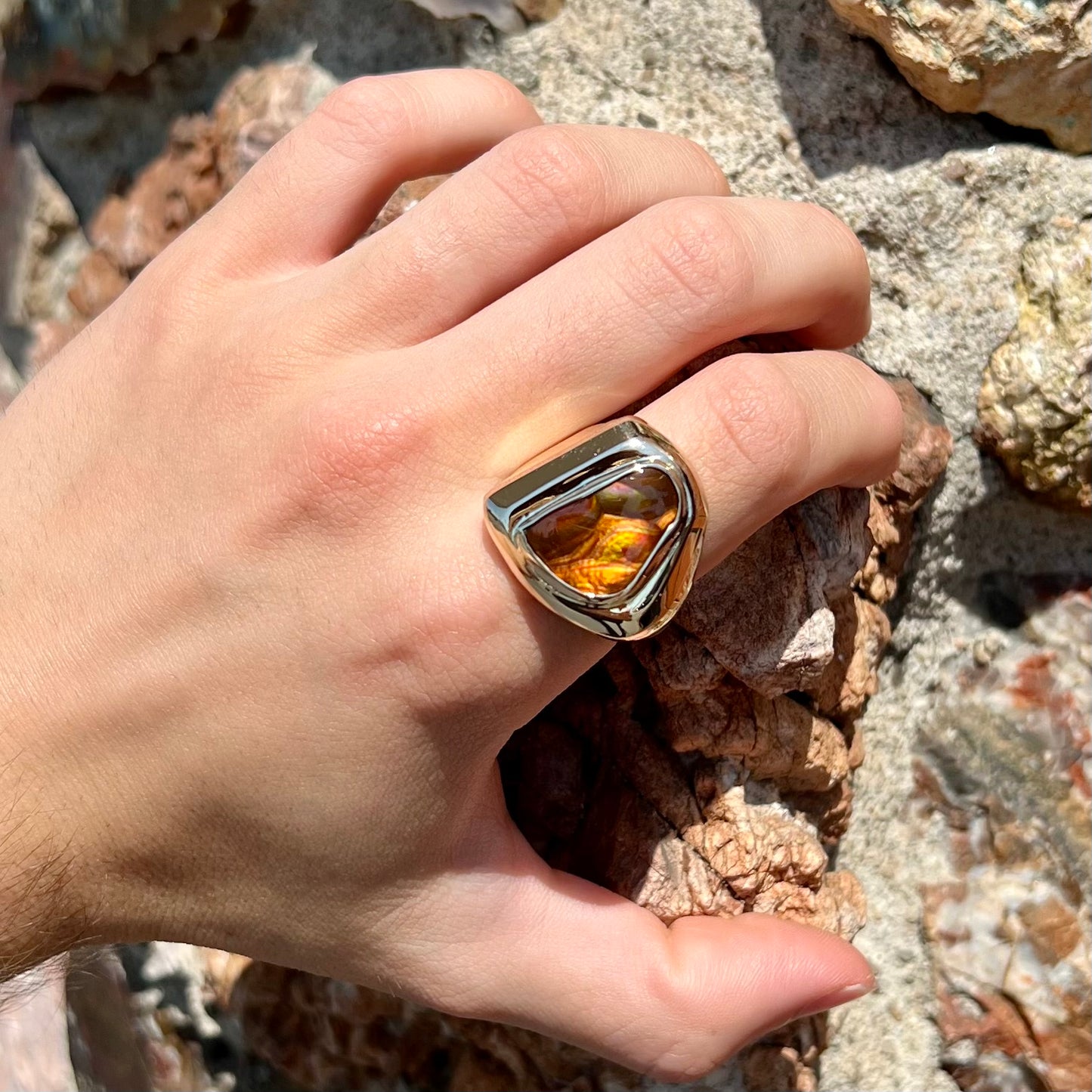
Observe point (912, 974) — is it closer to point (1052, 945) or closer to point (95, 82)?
point (1052, 945)

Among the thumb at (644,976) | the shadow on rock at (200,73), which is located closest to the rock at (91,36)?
the shadow on rock at (200,73)

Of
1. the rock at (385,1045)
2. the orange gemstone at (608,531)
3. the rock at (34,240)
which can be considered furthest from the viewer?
the rock at (34,240)

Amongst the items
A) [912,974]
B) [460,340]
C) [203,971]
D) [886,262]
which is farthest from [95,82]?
[912,974]

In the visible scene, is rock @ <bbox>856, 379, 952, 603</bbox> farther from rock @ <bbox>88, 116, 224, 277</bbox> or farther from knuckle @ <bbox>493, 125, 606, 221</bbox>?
rock @ <bbox>88, 116, 224, 277</bbox>

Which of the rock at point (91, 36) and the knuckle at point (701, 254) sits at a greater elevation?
the rock at point (91, 36)

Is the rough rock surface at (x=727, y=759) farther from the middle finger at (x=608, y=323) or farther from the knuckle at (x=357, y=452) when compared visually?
the knuckle at (x=357, y=452)

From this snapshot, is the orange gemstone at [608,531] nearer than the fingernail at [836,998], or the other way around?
the orange gemstone at [608,531]

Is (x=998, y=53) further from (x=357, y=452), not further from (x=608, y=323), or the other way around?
(x=357, y=452)
